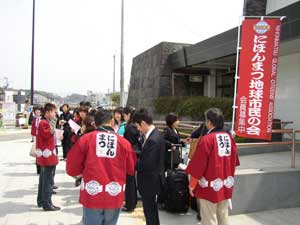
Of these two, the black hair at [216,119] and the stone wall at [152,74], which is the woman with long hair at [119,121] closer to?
the black hair at [216,119]

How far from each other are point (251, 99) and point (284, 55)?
739 centimetres

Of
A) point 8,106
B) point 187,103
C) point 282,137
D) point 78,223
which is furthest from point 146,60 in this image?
point 78,223

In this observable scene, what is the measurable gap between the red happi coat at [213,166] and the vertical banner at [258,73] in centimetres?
235

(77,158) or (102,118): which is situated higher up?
(102,118)

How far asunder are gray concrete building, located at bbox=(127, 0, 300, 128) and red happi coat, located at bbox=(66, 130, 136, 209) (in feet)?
24.9

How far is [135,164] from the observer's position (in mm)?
3771

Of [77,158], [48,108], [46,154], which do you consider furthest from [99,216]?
[48,108]

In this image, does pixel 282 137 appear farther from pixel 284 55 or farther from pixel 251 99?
pixel 251 99

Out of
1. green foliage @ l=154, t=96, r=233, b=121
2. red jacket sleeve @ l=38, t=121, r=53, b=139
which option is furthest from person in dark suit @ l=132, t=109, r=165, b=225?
green foliage @ l=154, t=96, r=233, b=121

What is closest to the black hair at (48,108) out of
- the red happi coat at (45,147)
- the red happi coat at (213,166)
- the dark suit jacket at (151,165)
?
the red happi coat at (45,147)

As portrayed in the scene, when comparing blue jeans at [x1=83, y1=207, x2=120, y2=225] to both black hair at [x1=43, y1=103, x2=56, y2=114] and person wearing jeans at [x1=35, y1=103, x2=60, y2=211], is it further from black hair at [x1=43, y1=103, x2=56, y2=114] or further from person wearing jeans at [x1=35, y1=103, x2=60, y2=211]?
black hair at [x1=43, y1=103, x2=56, y2=114]

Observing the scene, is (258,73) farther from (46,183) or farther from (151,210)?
(46,183)

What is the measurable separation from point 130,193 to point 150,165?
1.67m

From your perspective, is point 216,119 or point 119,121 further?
point 119,121
